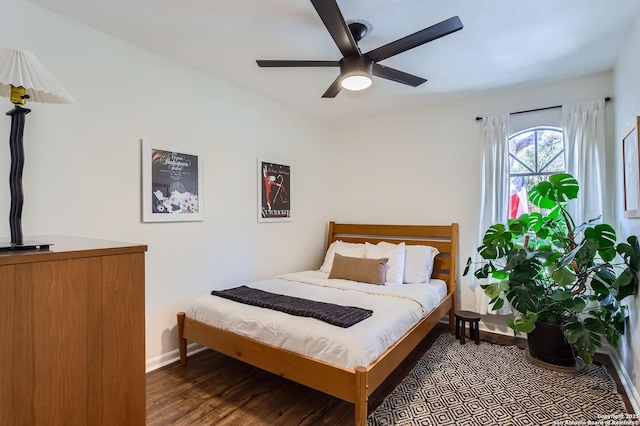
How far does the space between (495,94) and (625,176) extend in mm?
1575

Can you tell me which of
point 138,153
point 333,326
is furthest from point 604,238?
point 138,153

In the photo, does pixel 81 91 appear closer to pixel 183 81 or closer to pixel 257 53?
pixel 183 81

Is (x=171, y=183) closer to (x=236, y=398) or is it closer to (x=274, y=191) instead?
(x=274, y=191)

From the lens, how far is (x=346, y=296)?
2.80 m

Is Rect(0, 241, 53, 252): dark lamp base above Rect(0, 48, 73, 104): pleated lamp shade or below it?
below

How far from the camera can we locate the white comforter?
75.5 inches

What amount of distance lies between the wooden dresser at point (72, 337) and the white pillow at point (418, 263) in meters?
2.86

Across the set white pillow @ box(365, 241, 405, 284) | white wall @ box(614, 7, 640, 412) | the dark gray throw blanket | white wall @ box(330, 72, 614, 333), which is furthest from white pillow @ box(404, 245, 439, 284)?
white wall @ box(614, 7, 640, 412)

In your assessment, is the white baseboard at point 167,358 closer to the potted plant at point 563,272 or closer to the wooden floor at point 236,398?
the wooden floor at point 236,398

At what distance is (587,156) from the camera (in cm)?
302

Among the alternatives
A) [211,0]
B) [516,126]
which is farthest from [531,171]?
[211,0]

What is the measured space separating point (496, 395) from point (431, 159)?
8.47 feet

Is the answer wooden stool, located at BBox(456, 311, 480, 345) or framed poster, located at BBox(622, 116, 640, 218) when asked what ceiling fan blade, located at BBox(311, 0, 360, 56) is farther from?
wooden stool, located at BBox(456, 311, 480, 345)

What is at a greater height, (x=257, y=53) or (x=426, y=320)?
(x=257, y=53)
